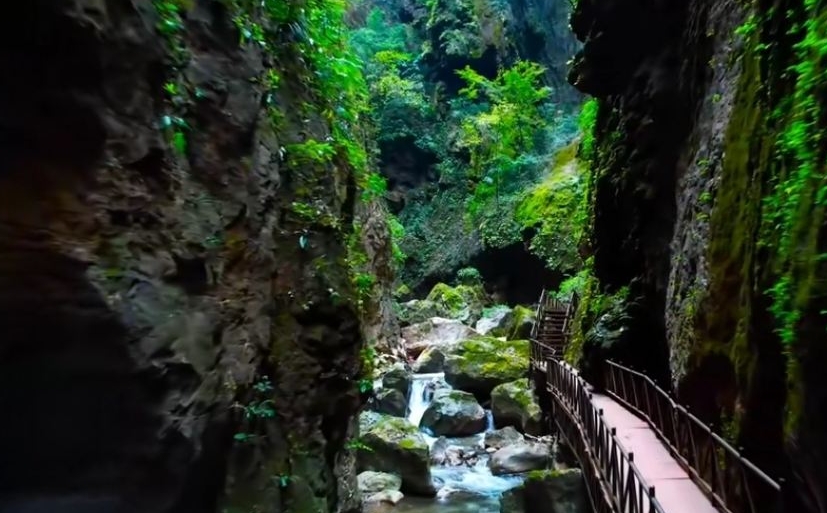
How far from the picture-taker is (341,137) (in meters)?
8.69

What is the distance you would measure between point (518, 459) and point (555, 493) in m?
5.04

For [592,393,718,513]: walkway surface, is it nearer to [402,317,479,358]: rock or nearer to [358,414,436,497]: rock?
[358,414,436,497]: rock

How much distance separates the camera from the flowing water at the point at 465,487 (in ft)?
39.9

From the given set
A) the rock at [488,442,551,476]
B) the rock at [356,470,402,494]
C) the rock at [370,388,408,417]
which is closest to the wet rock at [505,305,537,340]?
the rock at [370,388,408,417]

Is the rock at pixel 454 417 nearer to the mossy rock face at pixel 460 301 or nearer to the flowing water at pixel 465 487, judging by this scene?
the flowing water at pixel 465 487

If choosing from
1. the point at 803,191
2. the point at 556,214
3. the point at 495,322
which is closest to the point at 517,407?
the point at 495,322

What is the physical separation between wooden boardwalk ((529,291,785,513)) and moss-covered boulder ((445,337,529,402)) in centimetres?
470

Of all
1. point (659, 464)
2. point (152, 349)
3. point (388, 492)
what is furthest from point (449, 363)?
point (152, 349)

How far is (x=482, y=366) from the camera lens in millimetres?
18828

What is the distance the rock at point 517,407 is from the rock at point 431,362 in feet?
13.7

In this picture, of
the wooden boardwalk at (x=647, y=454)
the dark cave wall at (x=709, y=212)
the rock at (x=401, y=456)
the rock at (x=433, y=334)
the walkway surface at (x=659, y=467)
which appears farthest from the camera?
the rock at (x=433, y=334)

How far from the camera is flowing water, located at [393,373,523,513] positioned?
12156mm

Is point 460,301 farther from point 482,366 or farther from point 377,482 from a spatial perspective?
point 377,482

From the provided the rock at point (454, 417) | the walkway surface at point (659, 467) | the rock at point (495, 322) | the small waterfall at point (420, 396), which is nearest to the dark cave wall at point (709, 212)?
the walkway surface at point (659, 467)
